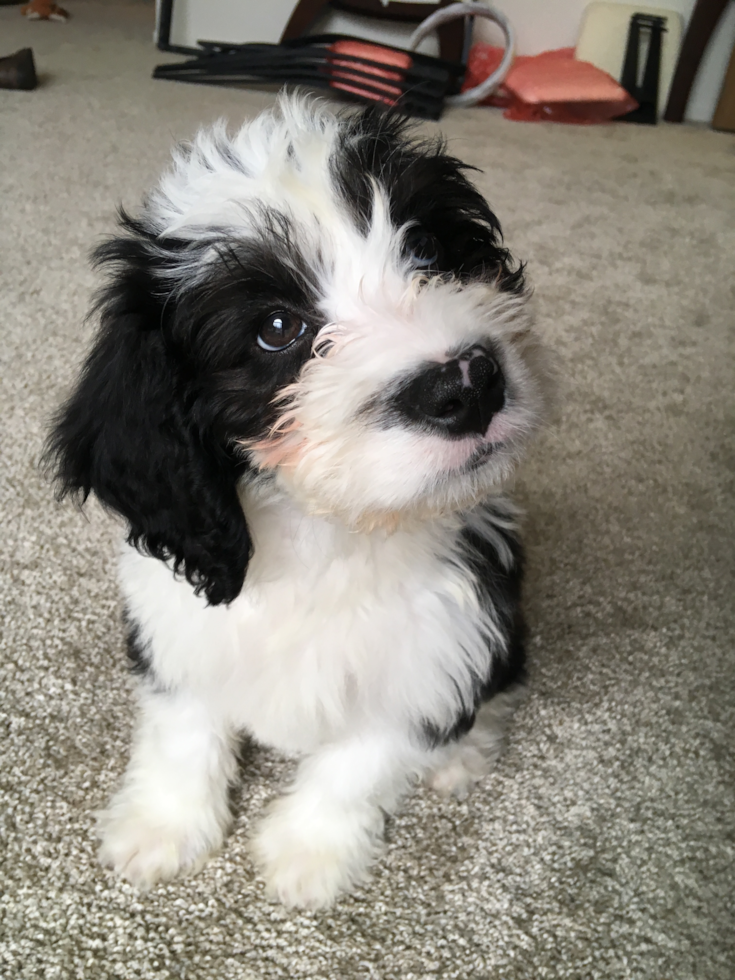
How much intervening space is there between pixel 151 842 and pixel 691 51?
4.27m

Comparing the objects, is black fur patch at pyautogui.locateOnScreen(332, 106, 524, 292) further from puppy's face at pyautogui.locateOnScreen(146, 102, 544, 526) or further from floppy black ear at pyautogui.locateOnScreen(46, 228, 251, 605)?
floppy black ear at pyautogui.locateOnScreen(46, 228, 251, 605)

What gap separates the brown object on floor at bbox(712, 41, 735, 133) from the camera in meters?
3.81

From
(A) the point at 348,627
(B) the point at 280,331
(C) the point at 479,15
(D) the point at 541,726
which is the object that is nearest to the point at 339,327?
(B) the point at 280,331

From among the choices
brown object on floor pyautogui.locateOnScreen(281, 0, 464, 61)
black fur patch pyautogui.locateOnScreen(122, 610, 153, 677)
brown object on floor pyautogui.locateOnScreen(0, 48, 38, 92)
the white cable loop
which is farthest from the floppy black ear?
brown object on floor pyautogui.locateOnScreen(281, 0, 464, 61)

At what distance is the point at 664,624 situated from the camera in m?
1.40

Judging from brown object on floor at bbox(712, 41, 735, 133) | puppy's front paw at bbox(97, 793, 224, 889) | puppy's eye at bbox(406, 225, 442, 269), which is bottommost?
puppy's front paw at bbox(97, 793, 224, 889)

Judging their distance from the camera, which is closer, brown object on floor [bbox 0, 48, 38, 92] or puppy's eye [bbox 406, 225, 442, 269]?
puppy's eye [bbox 406, 225, 442, 269]

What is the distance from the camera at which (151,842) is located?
1021mm

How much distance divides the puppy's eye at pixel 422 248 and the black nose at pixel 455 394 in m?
0.20

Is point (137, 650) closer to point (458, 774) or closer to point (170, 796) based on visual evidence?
point (170, 796)

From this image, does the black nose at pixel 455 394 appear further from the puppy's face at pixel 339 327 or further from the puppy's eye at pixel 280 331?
the puppy's eye at pixel 280 331

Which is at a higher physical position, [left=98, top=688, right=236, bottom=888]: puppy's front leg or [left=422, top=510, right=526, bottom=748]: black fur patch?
[left=422, top=510, right=526, bottom=748]: black fur patch

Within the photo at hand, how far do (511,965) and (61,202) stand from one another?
2.48 meters

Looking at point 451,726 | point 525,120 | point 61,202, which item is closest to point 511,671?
point 451,726
